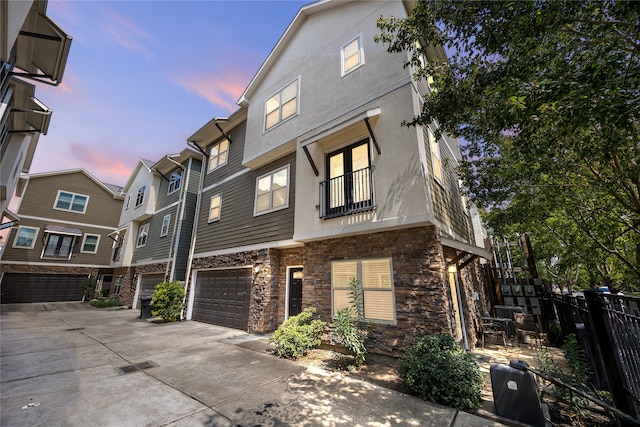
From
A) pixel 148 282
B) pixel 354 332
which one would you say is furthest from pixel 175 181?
pixel 354 332

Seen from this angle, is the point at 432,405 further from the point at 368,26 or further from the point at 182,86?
the point at 182,86

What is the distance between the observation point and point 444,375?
410 cm

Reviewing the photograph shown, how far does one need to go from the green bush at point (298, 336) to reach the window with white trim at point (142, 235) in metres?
15.6

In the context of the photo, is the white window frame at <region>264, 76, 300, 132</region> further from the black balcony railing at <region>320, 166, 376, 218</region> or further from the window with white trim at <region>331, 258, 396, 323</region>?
the window with white trim at <region>331, 258, 396, 323</region>

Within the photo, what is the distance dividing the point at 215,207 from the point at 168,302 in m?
4.91

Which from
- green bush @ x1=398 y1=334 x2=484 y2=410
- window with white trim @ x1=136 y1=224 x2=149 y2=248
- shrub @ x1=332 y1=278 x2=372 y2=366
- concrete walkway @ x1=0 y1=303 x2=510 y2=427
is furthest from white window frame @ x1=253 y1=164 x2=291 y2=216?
window with white trim @ x1=136 y1=224 x2=149 y2=248

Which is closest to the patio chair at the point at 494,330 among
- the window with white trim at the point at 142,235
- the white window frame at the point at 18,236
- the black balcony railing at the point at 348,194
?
the black balcony railing at the point at 348,194

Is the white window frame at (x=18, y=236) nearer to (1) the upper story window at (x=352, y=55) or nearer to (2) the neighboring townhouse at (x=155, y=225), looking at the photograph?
(2) the neighboring townhouse at (x=155, y=225)

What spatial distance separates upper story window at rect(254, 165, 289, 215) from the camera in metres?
9.49

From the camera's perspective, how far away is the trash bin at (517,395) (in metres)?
3.36

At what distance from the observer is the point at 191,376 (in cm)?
502

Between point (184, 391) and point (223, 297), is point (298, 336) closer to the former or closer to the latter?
point (184, 391)

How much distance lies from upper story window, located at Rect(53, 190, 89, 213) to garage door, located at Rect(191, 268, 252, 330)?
1878cm

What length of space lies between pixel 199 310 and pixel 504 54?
13888 mm
